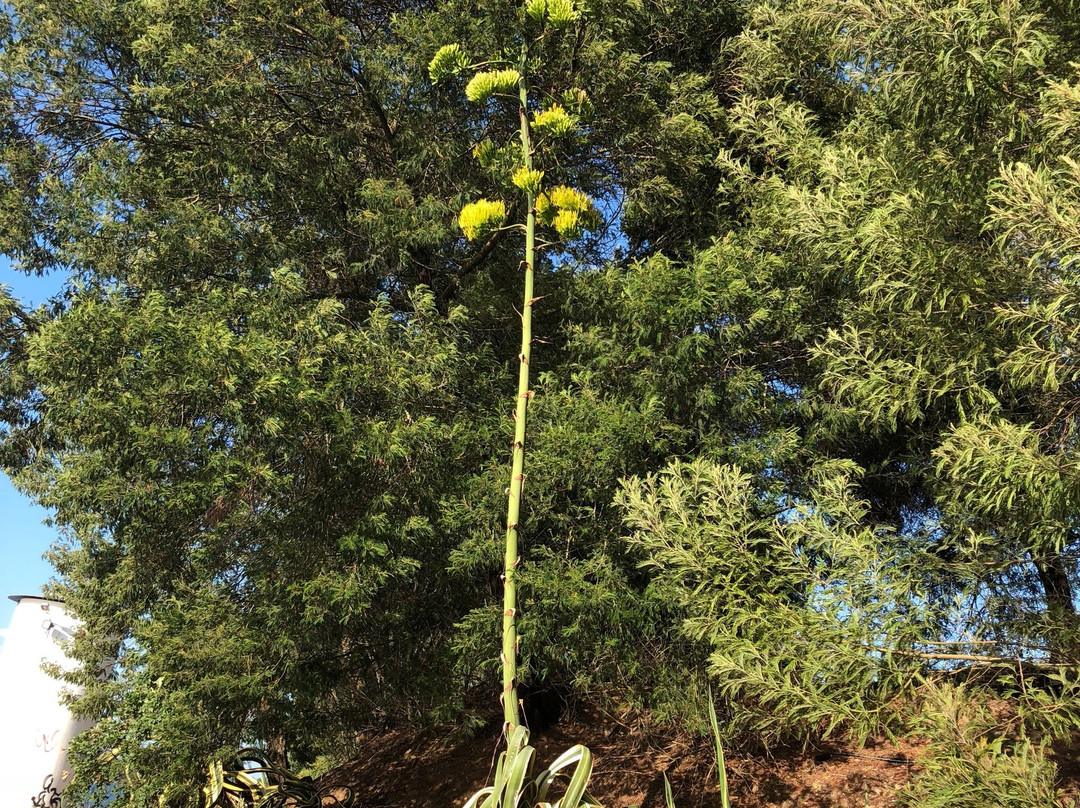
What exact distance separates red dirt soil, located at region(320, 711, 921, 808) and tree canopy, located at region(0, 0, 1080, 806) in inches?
14.1

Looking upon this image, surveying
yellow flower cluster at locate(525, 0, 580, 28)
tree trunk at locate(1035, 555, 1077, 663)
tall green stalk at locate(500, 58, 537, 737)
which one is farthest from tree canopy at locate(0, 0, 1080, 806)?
tall green stalk at locate(500, 58, 537, 737)

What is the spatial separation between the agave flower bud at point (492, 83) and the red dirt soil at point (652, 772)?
13.2ft

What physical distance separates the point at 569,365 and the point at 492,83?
11.7 feet

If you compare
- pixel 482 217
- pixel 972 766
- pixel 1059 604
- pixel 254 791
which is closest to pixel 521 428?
pixel 482 217

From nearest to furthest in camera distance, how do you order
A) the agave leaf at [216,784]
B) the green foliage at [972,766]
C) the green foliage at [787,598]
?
the green foliage at [972,766], the green foliage at [787,598], the agave leaf at [216,784]

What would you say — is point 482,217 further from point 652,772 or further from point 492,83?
point 652,772

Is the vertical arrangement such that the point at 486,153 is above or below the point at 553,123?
above

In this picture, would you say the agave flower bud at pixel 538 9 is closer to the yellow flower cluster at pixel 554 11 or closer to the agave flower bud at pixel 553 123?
the yellow flower cluster at pixel 554 11

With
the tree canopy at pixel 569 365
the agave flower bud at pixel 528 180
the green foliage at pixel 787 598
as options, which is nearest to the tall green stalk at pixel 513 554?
the agave flower bud at pixel 528 180

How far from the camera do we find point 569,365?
6098mm

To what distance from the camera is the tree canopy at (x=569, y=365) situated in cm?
375

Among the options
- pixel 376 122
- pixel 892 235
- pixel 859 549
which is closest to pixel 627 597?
pixel 859 549

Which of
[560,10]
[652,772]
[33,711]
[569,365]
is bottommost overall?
[652,772]

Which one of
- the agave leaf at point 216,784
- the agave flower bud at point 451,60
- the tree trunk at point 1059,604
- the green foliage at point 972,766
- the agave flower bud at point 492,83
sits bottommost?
the green foliage at point 972,766
